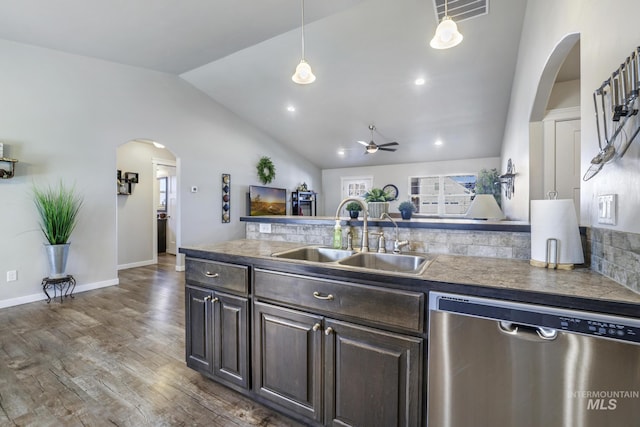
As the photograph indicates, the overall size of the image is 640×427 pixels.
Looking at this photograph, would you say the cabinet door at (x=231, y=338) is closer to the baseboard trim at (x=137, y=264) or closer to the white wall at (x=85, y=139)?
the white wall at (x=85, y=139)

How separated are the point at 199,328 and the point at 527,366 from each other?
1.79m

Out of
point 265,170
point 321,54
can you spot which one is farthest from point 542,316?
point 265,170

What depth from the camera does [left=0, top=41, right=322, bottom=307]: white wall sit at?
3.56 meters

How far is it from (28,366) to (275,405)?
6.63ft

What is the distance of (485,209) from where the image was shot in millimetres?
2969

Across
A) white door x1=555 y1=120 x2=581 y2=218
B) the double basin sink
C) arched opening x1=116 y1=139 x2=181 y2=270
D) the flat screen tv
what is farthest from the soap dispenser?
the flat screen tv

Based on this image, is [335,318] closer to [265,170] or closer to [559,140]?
[559,140]

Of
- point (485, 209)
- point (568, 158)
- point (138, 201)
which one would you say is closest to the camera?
point (568, 158)

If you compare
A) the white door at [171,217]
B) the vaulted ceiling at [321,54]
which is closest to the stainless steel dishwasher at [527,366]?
the vaulted ceiling at [321,54]

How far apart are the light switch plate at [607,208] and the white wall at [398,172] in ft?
24.1

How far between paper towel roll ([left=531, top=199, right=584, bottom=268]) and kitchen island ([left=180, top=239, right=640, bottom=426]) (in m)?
0.08

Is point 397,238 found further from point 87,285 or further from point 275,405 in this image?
point 87,285

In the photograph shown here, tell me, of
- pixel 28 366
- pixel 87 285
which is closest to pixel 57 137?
pixel 87 285

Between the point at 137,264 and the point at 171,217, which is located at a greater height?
the point at 171,217
